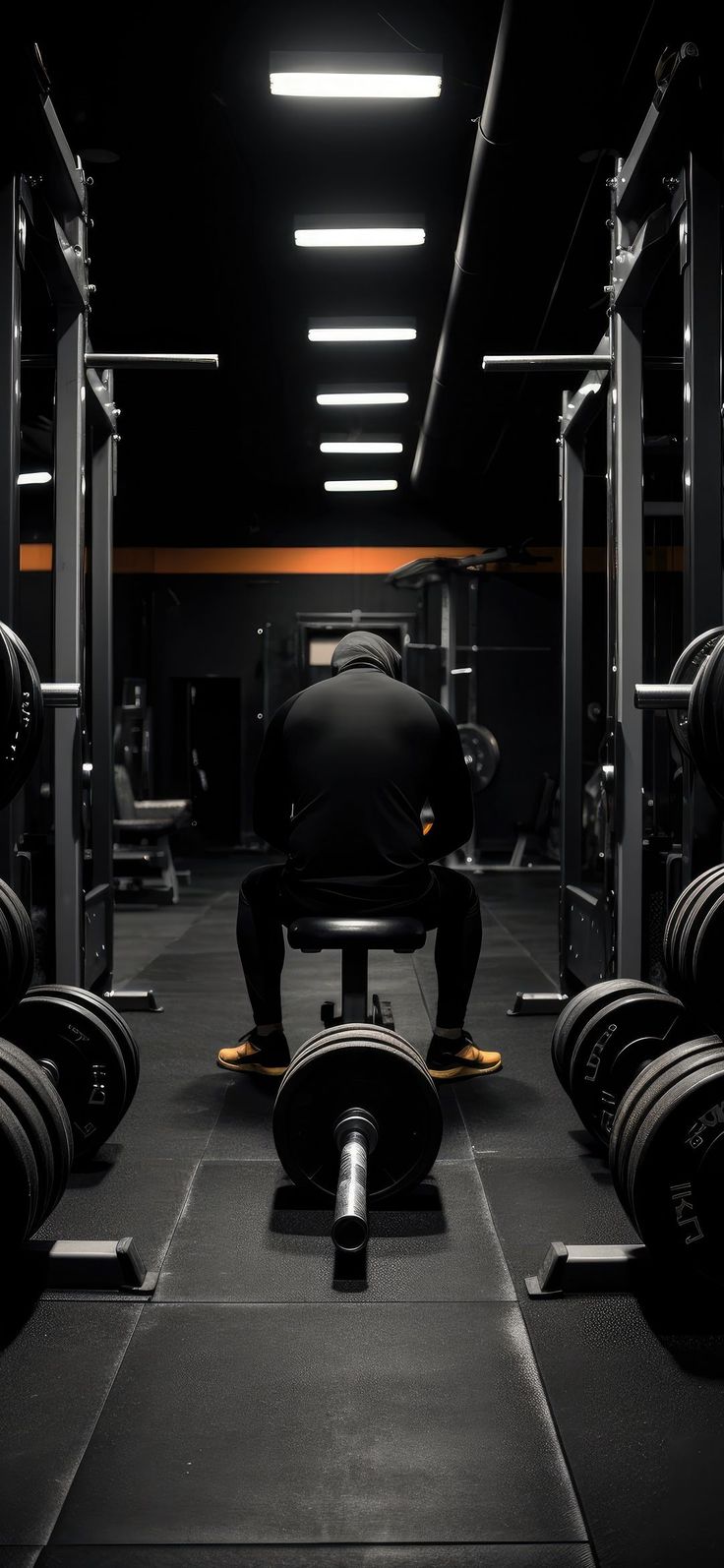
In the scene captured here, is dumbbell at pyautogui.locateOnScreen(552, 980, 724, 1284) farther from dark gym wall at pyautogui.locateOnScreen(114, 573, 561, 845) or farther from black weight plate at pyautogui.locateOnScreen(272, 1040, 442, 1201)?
dark gym wall at pyautogui.locateOnScreen(114, 573, 561, 845)

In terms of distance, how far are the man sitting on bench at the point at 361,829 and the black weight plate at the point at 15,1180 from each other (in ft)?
3.13

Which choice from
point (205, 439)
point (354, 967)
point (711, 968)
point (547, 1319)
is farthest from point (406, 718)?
point (205, 439)

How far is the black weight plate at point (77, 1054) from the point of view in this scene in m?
1.99

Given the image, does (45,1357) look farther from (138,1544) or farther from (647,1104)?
(647,1104)

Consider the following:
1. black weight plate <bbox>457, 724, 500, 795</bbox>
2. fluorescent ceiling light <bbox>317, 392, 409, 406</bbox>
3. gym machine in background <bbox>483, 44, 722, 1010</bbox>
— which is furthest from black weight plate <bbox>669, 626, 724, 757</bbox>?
black weight plate <bbox>457, 724, 500, 795</bbox>

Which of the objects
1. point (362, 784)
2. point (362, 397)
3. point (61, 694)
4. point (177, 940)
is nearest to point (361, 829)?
point (362, 784)

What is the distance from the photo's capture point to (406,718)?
2.44 metres

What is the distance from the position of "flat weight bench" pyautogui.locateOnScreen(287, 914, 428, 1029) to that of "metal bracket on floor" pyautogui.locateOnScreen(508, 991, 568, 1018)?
1.31m

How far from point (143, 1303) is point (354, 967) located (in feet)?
2.58

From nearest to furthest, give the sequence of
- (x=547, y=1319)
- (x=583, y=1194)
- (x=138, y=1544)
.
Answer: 1. (x=138, y=1544)
2. (x=547, y=1319)
3. (x=583, y=1194)

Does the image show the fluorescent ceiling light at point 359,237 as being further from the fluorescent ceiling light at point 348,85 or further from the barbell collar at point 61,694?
the barbell collar at point 61,694

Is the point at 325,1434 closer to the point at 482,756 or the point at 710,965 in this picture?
the point at 710,965

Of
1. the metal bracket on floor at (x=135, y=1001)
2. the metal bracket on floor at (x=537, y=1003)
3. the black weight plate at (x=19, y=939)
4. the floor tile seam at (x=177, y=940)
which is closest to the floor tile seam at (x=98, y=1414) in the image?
the black weight plate at (x=19, y=939)

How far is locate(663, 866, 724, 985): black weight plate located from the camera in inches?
64.9
